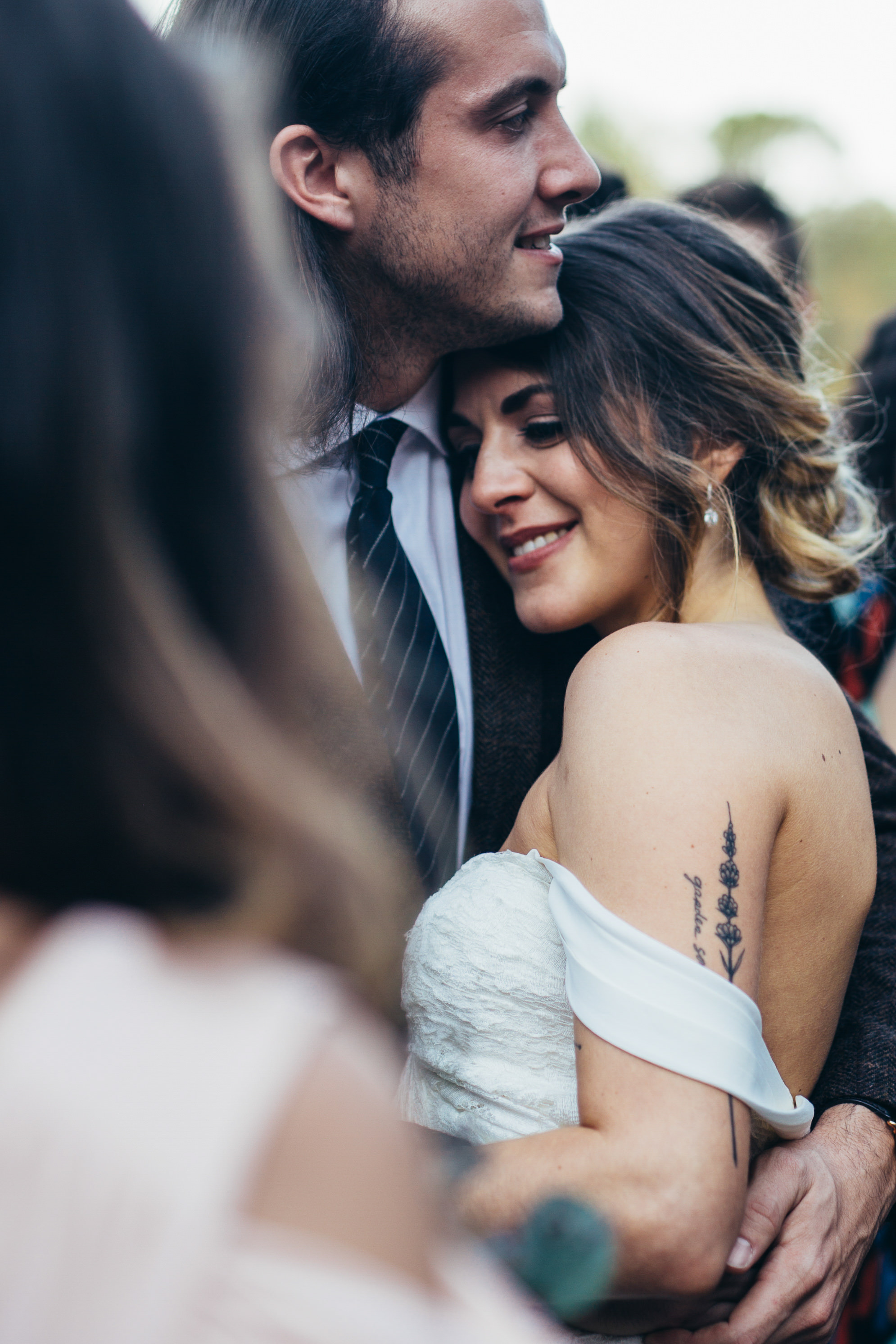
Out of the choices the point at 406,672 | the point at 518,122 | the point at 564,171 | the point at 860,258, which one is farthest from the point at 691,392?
the point at 860,258

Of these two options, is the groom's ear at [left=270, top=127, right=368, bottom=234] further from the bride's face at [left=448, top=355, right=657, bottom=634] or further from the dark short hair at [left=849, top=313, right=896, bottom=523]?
the dark short hair at [left=849, top=313, right=896, bottom=523]

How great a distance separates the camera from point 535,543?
2.05 meters

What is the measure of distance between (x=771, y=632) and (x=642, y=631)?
1.05ft

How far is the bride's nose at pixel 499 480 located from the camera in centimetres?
201

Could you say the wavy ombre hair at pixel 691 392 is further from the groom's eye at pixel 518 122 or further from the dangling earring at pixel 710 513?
the groom's eye at pixel 518 122

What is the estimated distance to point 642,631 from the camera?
1.50 meters

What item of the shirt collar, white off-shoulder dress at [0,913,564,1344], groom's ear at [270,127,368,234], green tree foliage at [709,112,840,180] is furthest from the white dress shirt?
green tree foliage at [709,112,840,180]

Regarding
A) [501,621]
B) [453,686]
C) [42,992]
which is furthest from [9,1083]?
[501,621]

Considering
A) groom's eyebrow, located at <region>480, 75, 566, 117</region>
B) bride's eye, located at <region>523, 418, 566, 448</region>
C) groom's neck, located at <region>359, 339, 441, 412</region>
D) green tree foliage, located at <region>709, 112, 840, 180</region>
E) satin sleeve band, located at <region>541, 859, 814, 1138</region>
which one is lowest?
green tree foliage, located at <region>709, 112, 840, 180</region>

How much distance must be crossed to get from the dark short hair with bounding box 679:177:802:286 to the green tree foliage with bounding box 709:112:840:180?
26.9 m

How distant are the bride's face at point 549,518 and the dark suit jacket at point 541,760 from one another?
133 millimetres

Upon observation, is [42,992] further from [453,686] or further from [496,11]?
[496,11]

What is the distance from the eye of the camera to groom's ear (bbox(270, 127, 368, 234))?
2.01 meters

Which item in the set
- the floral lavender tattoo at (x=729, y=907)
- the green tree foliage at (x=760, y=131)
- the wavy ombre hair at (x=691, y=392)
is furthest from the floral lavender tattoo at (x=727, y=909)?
the green tree foliage at (x=760, y=131)
